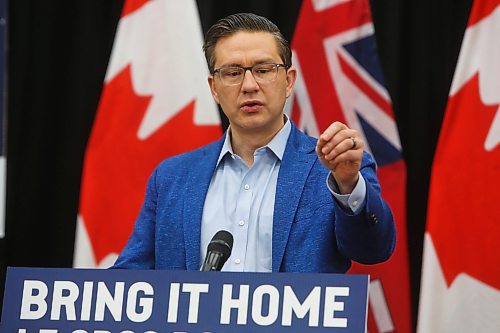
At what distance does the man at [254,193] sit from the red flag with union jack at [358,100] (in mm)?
725

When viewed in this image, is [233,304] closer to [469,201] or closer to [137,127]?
[469,201]

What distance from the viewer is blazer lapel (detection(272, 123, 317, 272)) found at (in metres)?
2.04

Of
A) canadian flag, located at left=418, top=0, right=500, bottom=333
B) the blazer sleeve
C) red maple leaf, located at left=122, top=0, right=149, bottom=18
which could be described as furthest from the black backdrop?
the blazer sleeve

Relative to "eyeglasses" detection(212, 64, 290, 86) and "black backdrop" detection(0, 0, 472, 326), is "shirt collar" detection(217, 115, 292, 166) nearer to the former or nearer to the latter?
"eyeglasses" detection(212, 64, 290, 86)

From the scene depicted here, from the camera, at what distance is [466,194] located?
9.43ft

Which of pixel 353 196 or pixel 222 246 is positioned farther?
pixel 353 196

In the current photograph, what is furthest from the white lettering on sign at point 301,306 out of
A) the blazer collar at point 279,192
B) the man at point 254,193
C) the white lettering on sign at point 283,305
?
the blazer collar at point 279,192

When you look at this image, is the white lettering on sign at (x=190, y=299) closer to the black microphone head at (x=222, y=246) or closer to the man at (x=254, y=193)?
the black microphone head at (x=222, y=246)

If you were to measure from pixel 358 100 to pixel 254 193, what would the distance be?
3.25ft

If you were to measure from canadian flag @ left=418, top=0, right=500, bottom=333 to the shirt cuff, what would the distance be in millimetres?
1110

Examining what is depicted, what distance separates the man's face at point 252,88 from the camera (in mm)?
2174

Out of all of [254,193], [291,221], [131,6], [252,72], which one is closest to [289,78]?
[252,72]

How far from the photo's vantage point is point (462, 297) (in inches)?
112

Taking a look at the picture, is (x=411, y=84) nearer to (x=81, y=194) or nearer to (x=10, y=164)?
(x=81, y=194)
